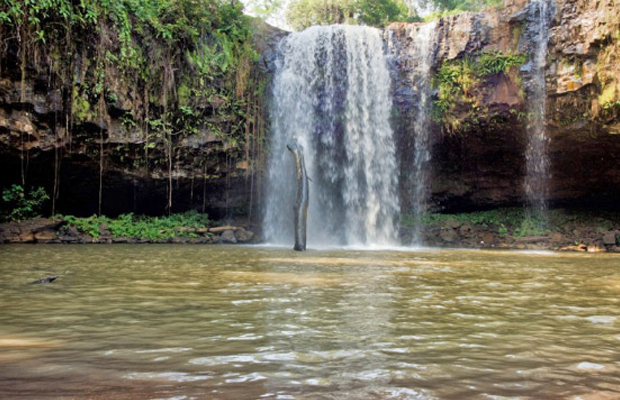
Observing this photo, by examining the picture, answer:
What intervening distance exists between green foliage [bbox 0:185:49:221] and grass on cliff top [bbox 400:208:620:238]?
41.0 ft

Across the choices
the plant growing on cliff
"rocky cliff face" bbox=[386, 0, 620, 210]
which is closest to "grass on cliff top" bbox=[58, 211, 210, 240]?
the plant growing on cliff

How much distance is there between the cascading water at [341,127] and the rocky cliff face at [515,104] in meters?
0.92

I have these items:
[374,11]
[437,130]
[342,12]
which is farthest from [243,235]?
[374,11]

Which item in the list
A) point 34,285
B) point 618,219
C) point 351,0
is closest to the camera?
point 34,285

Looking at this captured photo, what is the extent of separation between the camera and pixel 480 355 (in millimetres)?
2125

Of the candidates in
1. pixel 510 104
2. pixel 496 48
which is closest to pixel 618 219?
pixel 510 104

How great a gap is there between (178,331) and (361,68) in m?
12.9

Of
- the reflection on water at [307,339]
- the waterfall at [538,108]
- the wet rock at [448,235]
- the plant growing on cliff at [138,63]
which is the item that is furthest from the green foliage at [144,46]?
the reflection on water at [307,339]

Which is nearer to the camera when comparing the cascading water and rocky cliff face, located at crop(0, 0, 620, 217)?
rocky cliff face, located at crop(0, 0, 620, 217)

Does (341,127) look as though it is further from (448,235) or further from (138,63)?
(138,63)

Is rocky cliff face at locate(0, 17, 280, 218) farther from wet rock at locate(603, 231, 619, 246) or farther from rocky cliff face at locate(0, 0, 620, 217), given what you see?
wet rock at locate(603, 231, 619, 246)

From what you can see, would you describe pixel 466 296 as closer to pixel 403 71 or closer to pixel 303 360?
pixel 303 360

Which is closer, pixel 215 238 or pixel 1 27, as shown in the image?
pixel 1 27

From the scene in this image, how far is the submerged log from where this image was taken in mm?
10219
